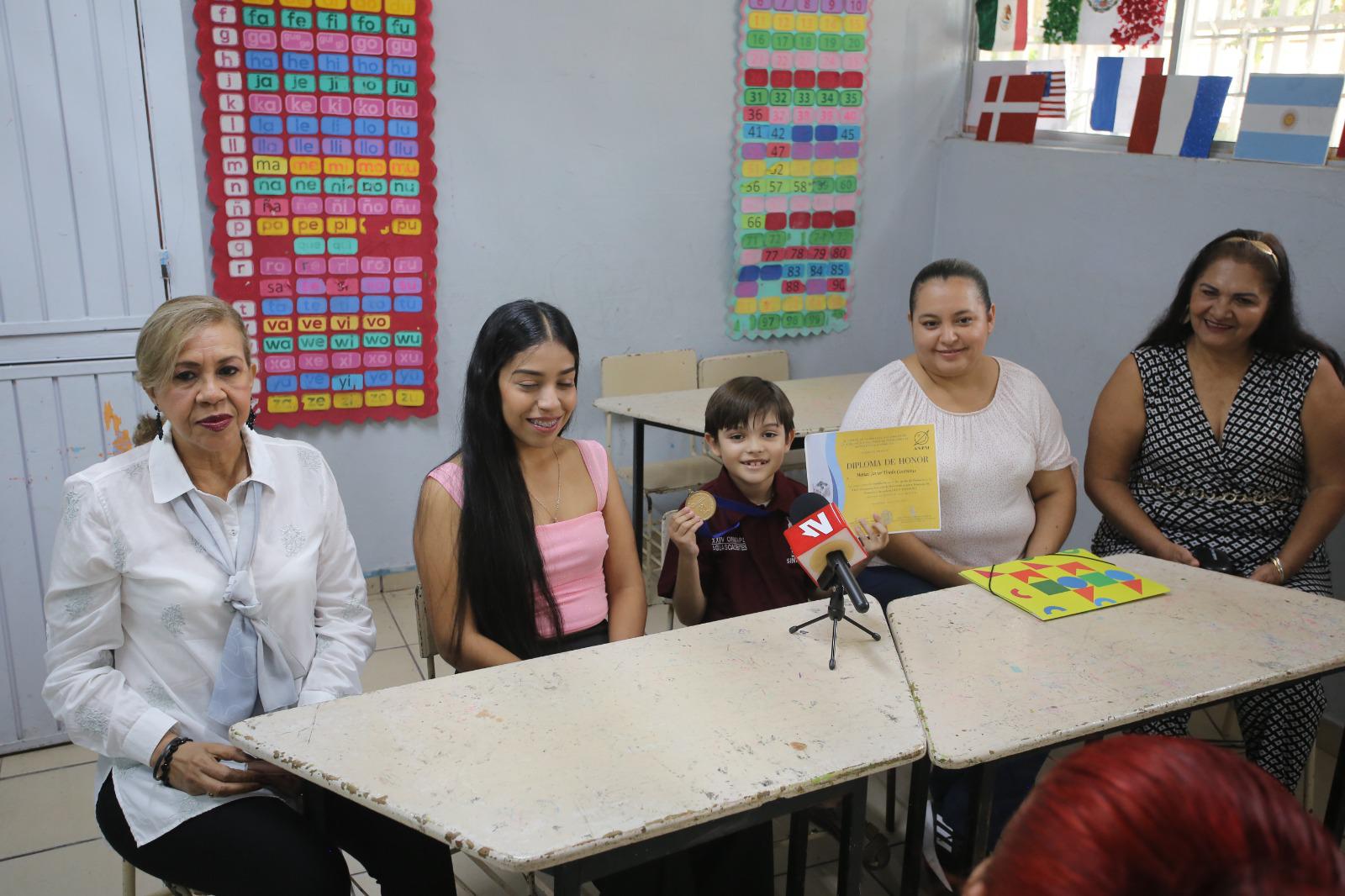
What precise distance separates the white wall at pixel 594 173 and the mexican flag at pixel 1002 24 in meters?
0.12

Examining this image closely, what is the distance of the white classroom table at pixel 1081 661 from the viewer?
1.64m

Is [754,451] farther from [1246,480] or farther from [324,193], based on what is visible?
[324,193]

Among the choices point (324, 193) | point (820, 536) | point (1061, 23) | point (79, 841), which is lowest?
point (79, 841)

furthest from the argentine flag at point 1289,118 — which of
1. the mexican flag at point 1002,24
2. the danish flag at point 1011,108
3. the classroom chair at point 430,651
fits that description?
the classroom chair at point 430,651

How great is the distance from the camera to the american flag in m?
3.96

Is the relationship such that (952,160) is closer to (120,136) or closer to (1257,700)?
(1257,700)

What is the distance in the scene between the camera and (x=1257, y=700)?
2.50 meters

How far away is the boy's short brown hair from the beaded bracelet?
1305 millimetres

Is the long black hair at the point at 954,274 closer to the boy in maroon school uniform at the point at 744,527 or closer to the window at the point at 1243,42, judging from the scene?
the boy in maroon school uniform at the point at 744,527

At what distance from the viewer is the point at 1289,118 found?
3.07 meters

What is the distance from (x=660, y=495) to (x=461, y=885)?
206 centimetres

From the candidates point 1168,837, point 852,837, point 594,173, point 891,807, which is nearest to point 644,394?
point 594,173

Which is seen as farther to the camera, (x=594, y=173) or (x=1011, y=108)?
(x=1011, y=108)

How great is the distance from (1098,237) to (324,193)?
2.75 metres
